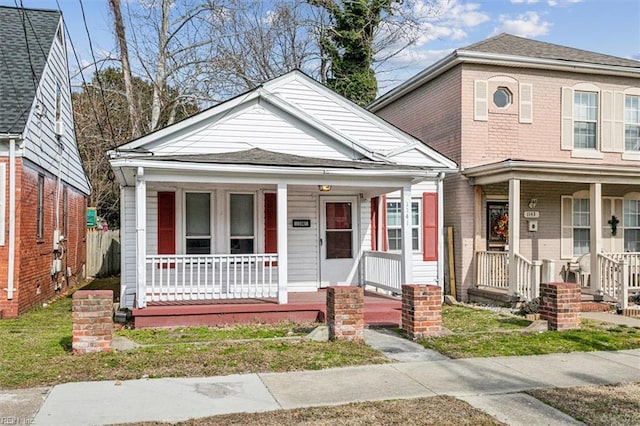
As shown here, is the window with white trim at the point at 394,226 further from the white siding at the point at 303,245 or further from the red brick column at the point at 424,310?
the red brick column at the point at 424,310

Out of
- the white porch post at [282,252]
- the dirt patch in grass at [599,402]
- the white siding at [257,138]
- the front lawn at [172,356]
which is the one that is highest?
the white siding at [257,138]

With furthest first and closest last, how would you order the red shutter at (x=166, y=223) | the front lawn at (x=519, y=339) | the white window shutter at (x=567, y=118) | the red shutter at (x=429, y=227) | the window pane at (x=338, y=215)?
the white window shutter at (x=567, y=118), the red shutter at (x=429, y=227), the window pane at (x=338, y=215), the red shutter at (x=166, y=223), the front lawn at (x=519, y=339)

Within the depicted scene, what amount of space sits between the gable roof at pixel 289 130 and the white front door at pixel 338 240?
1.32m

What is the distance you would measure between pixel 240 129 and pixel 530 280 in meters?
6.82

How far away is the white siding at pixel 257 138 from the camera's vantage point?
1147 cm

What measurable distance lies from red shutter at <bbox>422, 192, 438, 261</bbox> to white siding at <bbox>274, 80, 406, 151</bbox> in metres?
1.61

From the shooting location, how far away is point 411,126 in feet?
53.9

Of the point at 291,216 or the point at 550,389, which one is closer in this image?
the point at 550,389

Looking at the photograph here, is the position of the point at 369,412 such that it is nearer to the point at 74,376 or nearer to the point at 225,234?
the point at 74,376

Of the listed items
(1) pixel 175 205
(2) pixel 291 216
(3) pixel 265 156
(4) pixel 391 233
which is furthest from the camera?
(4) pixel 391 233

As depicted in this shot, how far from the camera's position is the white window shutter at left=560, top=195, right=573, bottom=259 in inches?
562

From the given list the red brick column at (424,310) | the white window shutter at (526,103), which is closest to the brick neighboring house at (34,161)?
the red brick column at (424,310)

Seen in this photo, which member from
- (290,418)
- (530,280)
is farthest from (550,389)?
(530,280)

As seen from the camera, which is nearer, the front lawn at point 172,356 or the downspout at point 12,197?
the front lawn at point 172,356
